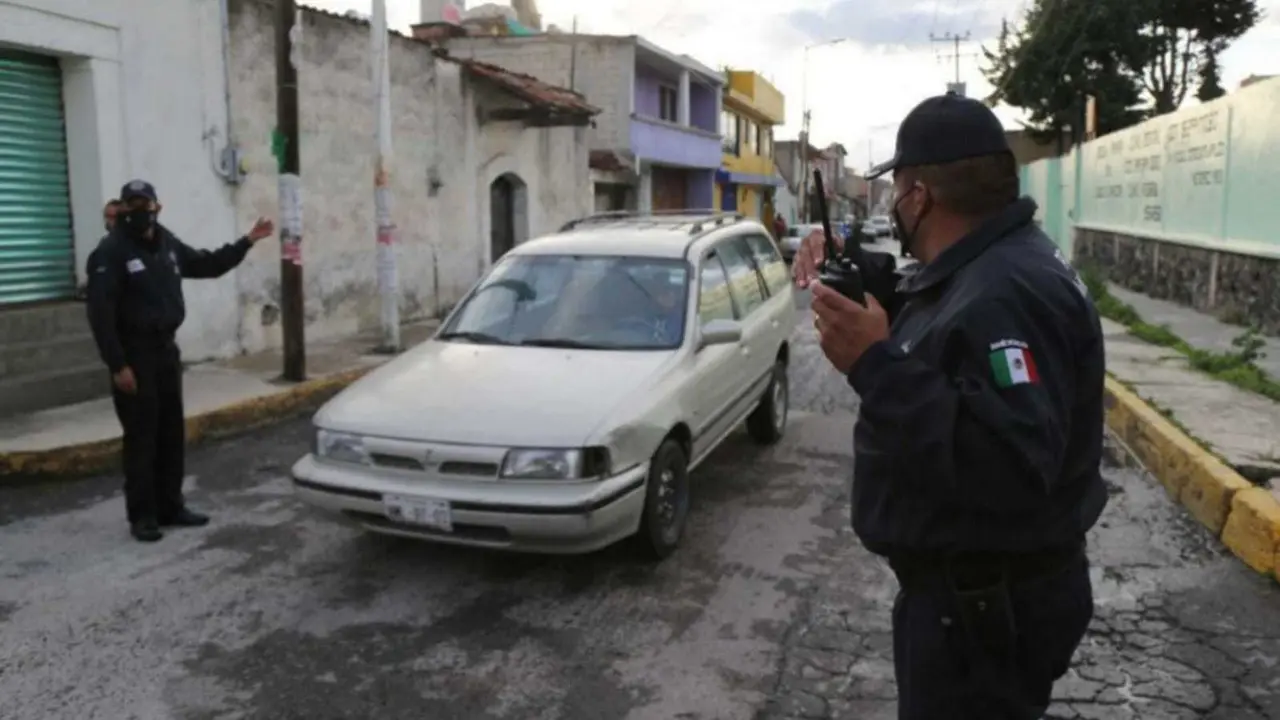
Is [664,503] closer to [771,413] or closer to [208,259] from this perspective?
[771,413]

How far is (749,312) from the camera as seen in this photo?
6.70 metres

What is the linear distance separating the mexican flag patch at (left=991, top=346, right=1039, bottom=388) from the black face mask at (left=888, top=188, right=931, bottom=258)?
40 centimetres

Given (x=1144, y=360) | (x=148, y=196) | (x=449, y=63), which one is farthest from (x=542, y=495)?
(x=449, y=63)

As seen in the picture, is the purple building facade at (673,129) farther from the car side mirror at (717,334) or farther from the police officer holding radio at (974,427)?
the police officer holding radio at (974,427)

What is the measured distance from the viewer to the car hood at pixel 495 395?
4.44 metres

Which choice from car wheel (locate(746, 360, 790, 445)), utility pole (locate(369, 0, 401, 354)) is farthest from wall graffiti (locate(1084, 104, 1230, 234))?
utility pole (locate(369, 0, 401, 354))

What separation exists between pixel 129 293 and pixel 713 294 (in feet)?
10.4

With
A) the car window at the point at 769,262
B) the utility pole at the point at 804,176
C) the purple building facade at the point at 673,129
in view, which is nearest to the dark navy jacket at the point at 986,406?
the car window at the point at 769,262

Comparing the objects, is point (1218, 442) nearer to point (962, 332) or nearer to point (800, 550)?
point (800, 550)

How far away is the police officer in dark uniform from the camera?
200 inches

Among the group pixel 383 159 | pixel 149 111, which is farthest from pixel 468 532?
pixel 383 159

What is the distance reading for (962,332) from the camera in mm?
1842

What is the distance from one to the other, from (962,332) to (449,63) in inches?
536

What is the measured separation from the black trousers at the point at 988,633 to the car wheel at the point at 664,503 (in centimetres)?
273
